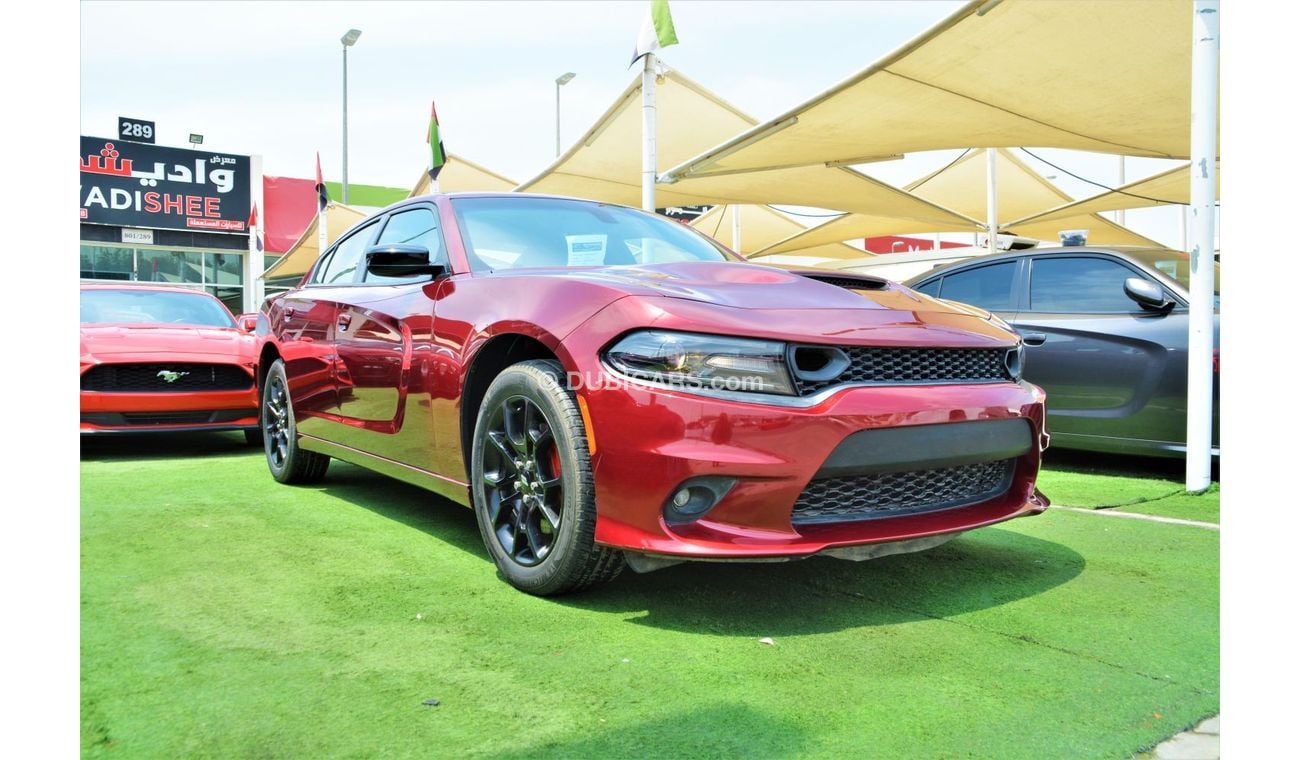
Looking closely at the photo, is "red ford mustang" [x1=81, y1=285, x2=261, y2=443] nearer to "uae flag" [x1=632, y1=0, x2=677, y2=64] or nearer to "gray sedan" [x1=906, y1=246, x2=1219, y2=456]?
"gray sedan" [x1=906, y1=246, x2=1219, y2=456]

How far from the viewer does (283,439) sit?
4.84 m

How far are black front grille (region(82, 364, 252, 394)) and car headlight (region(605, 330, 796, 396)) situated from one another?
437 centimetres

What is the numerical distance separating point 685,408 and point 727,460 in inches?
6.8

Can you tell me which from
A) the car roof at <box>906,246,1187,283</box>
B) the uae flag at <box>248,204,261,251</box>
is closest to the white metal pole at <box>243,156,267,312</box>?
the uae flag at <box>248,204,261,251</box>

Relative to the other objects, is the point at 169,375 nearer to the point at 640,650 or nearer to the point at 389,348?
the point at 389,348

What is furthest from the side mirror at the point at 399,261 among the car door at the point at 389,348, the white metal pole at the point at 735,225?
the white metal pole at the point at 735,225

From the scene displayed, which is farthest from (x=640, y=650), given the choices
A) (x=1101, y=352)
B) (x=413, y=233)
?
(x=1101, y=352)

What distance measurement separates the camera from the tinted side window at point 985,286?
19.7 ft

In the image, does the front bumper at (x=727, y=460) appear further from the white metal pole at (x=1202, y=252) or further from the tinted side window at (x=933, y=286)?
the tinted side window at (x=933, y=286)

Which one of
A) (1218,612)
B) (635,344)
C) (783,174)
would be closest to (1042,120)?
(783,174)

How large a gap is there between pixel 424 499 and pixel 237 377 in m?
2.23

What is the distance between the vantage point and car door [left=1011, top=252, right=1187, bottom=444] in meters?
5.04

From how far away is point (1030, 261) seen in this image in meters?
5.89

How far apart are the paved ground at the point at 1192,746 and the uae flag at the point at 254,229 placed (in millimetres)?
24021
